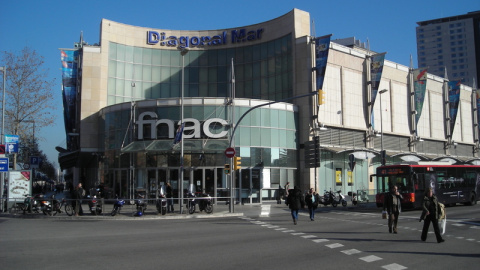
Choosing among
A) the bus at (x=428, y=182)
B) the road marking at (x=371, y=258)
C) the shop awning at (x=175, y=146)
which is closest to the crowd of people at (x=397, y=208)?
the road marking at (x=371, y=258)

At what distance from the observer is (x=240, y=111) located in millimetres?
35656

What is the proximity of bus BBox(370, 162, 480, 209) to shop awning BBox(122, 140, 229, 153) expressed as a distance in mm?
12012

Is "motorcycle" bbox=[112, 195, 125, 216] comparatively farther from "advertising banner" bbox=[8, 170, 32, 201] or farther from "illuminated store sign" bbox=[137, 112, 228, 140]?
"illuminated store sign" bbox=[137, 112, 228, 140]

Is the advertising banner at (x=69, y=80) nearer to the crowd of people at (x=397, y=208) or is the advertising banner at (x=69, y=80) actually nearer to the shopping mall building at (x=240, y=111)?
the shopping mall building at (x=240, y=111)

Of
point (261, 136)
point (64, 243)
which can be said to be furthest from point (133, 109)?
point (64, 243)

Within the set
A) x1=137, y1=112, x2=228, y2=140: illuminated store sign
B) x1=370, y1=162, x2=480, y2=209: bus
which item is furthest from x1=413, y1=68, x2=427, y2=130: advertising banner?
x1=137, y1=112, x2=228, y2=140: illuminated store sign

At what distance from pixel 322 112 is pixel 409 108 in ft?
53.3

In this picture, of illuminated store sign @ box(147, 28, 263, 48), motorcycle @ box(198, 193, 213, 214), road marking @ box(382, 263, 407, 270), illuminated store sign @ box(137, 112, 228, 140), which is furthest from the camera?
illuminated store sign @ box(147, 28, 263, 48)

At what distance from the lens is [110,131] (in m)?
38.1

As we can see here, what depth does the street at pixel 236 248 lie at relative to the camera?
387 inches

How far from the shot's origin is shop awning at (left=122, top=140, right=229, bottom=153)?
33.1 m

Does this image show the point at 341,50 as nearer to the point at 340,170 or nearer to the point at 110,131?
the point at 340,170

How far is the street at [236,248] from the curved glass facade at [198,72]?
27.0 m

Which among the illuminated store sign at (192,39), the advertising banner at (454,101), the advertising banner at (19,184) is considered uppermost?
the illuminated store sign at (192,39)
